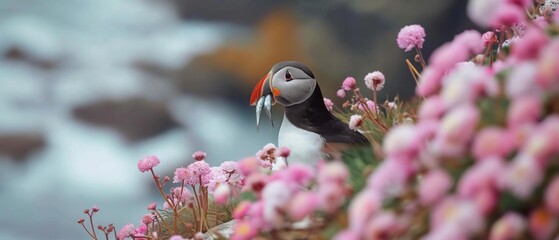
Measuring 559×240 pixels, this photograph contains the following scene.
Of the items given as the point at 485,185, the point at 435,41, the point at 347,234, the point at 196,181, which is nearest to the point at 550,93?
the point at 485,185

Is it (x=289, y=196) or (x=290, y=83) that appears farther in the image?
(x=290, y=83)

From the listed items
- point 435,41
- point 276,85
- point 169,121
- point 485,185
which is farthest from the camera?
point 169,121

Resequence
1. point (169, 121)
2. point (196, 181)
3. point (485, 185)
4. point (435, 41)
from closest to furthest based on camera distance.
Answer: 1. point (485, 185)
2. point (196, 181)
3. point (435, 41)
4. point (169, 121)

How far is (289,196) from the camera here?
89cm

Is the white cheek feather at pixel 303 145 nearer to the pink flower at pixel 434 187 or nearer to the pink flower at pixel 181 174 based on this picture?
the pink flower at pixel 181 174

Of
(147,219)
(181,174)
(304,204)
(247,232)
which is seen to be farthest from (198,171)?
(304,204)

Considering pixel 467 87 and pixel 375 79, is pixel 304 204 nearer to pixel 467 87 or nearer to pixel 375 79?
pixel 467 87

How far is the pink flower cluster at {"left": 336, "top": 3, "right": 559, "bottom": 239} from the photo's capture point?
70cm

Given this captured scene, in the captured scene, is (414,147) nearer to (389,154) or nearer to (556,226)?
(389,154)

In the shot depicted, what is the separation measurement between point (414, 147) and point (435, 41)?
285 cm

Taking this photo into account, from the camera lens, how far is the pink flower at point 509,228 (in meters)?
A: 0.71

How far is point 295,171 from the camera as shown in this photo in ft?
2.97

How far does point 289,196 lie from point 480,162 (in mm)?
251

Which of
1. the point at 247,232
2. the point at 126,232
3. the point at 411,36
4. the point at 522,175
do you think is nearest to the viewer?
the point at 522,175
